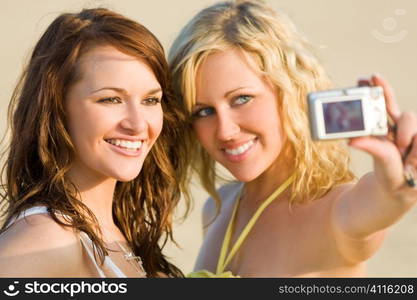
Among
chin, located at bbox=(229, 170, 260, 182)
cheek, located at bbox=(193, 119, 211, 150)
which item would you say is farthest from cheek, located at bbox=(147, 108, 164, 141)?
chin, located at bbox=(229, 170, 260, 182)

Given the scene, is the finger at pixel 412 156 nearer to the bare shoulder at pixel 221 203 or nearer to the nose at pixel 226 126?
the nose at pixel 226 126

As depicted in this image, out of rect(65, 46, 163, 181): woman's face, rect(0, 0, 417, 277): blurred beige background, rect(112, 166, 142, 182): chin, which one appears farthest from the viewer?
rect(0, 0, 417, 277): blurred beige background

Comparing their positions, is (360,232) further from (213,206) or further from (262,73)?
(213,206)

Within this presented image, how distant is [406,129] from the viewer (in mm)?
3057

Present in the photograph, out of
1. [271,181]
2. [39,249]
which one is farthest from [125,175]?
[271,181]

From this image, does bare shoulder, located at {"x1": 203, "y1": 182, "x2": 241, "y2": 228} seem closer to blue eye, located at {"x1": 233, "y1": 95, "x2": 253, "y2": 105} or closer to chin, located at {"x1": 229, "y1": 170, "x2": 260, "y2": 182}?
chin, located at {"x1": 229, "y1": 170, "x2": 260, "y2": 182}

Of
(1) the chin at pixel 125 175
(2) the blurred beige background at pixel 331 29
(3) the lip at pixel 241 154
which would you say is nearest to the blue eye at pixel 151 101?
(1) the chin at pixel 125 175

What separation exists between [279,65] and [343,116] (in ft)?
4.13

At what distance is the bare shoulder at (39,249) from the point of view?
11.6 feet

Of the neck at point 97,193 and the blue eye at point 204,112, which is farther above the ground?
the blue eye at point 204,112

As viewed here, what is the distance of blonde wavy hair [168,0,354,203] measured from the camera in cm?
415

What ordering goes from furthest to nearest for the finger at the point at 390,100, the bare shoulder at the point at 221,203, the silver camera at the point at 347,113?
the bare shoulder at the point at 221,203, the finger at the point at 390,100, the silver camera at the point at 347,113

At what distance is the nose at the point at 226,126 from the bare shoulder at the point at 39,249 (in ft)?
3.22

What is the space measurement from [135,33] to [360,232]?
1.57m
